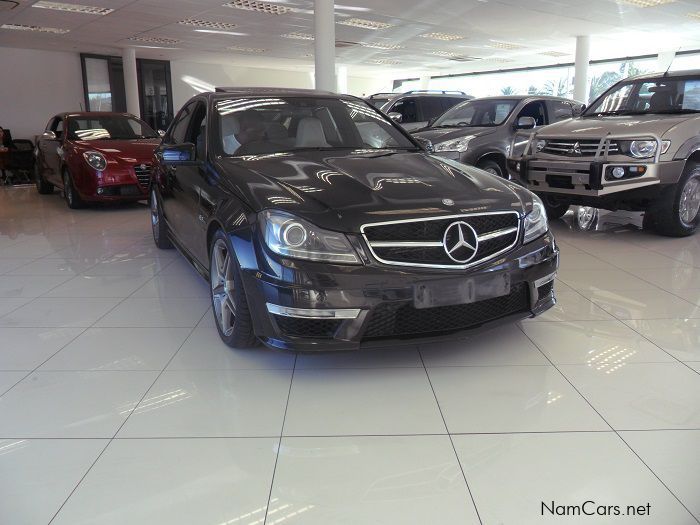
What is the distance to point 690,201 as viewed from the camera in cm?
546

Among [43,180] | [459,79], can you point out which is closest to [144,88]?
[43,180]

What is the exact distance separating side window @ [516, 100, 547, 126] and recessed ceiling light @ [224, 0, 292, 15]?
16.7ft

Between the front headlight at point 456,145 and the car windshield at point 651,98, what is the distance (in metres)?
1.40

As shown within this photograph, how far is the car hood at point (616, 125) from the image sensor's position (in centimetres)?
511

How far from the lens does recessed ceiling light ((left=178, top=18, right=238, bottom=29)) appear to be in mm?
11764

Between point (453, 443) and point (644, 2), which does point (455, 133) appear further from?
point (644, 2)

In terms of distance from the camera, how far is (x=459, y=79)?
24094 millimetres

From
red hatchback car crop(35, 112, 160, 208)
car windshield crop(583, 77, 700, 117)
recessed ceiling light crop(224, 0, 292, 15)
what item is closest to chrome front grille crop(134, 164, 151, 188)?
red hatchback car crop(35, 112, 160, 208)

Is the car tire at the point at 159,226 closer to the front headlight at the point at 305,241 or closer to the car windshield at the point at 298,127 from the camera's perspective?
the car windshield at the point at 298,127

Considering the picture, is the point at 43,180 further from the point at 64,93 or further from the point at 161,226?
the point at 64,93

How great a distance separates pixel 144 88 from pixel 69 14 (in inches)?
313

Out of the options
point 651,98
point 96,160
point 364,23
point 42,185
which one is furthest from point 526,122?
point 42,185

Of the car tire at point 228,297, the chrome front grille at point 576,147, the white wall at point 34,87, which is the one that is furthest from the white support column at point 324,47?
the white wall at point 34,87

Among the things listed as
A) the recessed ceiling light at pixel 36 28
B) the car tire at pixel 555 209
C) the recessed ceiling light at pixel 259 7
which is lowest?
the car tire at pixel 555 209
